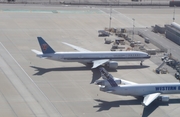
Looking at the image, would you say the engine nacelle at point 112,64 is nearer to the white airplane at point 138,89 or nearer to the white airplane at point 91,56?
the white airplane at point 91,56

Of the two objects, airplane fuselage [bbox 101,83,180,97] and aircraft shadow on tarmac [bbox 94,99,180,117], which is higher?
airplane fuselage [bbox 101,83,180,97]

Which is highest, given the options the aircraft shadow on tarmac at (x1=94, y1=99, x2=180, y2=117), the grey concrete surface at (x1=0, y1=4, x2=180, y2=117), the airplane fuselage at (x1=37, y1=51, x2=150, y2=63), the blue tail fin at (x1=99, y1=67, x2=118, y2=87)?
the blue tail fin at (x1=99, y1=67, x2=118, y2=87)

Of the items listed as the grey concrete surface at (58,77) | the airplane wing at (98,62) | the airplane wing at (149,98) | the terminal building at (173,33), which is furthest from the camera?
the terminal building at (173,33)

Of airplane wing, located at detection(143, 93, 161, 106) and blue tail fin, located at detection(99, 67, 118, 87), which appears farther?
blue tail fin, located at detection(99, 67, 118, 87)

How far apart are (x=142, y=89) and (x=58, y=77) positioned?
79.9 feet

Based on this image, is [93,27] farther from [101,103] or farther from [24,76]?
[101,103]

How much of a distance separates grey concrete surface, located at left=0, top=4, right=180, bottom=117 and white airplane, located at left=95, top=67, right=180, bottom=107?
6.48ft

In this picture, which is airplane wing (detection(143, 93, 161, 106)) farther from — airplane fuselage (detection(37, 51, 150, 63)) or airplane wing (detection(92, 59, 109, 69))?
airplane fuselage (detection(37, 51, 150, 63))

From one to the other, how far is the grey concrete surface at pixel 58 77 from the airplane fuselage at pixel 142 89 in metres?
2.42

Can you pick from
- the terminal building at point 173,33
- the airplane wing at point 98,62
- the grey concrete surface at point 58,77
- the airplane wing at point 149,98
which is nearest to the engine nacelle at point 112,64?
the airplane wing at point 98,62

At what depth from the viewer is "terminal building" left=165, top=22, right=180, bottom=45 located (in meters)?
168

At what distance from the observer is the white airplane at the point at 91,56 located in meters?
135

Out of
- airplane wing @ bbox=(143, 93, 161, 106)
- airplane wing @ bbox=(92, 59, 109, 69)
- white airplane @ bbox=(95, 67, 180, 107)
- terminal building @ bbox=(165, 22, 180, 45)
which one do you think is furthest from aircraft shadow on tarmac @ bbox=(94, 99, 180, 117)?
terminal building @ bbox=(165, 22, 180, 45)

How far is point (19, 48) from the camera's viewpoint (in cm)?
15175
